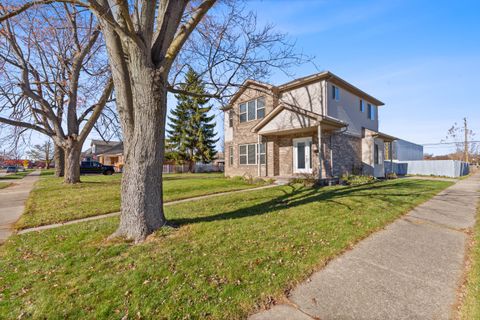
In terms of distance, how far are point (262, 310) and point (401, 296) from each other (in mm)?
1742

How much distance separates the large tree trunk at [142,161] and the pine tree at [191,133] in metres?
29.0

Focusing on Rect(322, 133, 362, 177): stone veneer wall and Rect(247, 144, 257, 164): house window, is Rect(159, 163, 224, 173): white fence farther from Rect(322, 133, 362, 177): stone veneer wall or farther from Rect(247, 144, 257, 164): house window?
Rect(322, 133, 362, 177): stone veneer wall

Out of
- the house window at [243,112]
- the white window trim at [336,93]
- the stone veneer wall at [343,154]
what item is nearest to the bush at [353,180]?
the stone veneer wall at [343,154]

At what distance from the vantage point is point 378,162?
17047 millimetres

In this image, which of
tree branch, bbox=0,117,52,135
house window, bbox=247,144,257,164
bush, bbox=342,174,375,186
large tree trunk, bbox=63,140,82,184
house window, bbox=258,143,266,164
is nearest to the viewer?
tree branch, bbox=0,117,52,135

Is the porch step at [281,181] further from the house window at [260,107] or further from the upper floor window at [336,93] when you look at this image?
the upper floor window at [336,93]

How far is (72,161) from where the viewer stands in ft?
48.4

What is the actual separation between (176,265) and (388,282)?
9.78 ft

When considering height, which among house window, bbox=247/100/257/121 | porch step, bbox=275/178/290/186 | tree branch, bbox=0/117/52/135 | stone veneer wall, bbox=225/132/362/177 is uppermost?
house window, bbox=247/100/257/121

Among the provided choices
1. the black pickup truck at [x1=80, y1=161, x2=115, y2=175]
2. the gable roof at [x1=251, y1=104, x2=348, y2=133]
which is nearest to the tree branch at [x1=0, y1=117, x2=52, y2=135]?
the gable roof at [x1=251, y1=104, x2=348, y2=133]

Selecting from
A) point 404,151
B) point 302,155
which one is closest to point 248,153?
point 302,155

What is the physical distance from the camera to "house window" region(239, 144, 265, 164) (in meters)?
16.9

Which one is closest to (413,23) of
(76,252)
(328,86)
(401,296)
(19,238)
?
(328,86)

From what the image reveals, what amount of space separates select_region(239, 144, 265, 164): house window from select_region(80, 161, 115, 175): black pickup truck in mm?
19245
